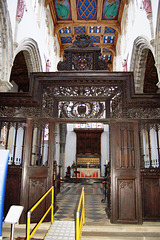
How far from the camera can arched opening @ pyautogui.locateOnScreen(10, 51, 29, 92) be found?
9.81 m

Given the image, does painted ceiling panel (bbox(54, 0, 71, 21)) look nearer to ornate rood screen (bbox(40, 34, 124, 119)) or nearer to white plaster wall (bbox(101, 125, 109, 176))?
ornate rood screen (bbox(40, 34, 124, 119))

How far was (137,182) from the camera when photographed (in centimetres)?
435

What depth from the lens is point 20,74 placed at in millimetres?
11172

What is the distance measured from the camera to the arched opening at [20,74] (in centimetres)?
981

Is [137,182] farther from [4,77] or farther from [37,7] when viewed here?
[37,7]

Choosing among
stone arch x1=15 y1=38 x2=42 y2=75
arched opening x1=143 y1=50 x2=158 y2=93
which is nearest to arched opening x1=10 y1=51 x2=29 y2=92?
stone arch x1=15 y1=38 x2=42 y2=75

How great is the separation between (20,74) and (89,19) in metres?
6.15

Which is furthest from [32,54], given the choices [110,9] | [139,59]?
[110,9]

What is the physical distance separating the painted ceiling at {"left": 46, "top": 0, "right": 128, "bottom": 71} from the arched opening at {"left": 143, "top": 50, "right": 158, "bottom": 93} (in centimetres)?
417

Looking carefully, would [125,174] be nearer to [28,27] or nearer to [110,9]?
[28,27]

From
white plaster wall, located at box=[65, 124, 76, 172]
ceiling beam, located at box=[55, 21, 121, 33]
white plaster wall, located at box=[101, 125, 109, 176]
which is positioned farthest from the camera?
white plaster wall, located at box=[65, 124, 76, 172]

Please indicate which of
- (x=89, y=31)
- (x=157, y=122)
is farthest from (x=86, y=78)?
(x=89, y=31)

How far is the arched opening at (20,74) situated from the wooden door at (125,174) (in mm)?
6754

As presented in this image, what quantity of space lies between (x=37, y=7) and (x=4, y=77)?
5.58m
